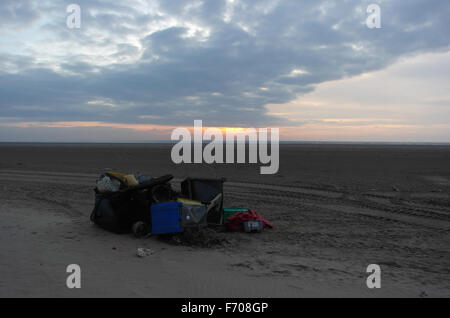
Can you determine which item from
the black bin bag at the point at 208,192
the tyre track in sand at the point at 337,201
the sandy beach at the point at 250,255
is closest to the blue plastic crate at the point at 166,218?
the sandy beach at the point at 250,255

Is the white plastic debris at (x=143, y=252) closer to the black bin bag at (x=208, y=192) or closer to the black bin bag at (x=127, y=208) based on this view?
the black bin bag at (x=127, y=208)

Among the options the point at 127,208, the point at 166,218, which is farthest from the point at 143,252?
the point at 127,208

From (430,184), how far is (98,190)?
17.9 metres

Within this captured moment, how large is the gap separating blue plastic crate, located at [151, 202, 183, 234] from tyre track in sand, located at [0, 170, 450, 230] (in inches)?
257

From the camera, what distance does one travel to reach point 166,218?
7.39 metres

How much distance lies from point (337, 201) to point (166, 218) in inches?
332

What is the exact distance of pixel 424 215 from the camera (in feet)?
36.4

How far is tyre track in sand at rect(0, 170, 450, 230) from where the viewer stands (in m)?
10.8

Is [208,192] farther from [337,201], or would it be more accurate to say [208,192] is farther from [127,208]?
[337,201]

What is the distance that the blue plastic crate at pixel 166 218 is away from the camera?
285 inches

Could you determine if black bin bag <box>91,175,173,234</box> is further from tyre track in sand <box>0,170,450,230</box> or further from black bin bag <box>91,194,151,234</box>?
tyre track in sand <box>0,170,450,230</box>

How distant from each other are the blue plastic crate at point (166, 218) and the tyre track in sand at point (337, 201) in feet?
21.4
